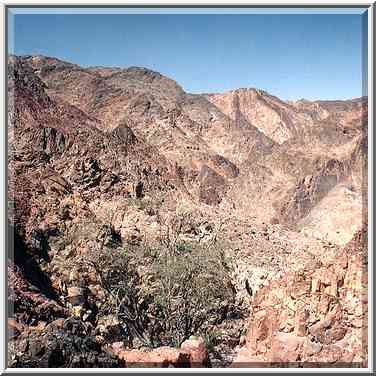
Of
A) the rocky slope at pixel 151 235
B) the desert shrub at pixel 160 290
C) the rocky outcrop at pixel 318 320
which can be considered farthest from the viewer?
the desert shrub at pixel 160 290

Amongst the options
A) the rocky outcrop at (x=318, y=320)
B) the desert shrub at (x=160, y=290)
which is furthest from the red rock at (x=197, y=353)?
the desert shrub at (x=160, y=290)

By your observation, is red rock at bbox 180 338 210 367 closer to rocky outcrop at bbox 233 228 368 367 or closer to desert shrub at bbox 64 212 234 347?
rocky outcrop at bbox 233 228 368 367

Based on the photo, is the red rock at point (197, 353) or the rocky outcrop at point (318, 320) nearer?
the rocky outcrop at point (318, 320)

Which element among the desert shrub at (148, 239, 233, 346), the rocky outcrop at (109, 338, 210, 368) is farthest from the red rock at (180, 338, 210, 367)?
the desert shrub at (148, 239, 233, 346)

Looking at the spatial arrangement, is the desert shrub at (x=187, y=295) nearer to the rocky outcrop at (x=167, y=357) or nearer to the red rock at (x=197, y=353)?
the red rock at (x=197, y=353)

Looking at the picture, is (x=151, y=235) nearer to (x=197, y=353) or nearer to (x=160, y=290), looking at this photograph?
(x=160, y=290)

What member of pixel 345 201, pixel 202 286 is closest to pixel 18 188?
pixel 202 286

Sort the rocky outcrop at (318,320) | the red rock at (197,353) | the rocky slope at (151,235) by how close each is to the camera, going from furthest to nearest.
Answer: the rocky slope at (151,235) < the red rock at (197,353) < the rocky outcrop at (318,320)

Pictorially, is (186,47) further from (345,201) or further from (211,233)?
(345,201)
